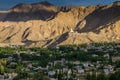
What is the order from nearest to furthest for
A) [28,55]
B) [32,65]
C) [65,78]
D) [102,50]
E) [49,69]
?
[65,78]
[49,69]
[32,65]
[28,55]
[102,50]

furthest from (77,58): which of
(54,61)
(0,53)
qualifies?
(0,53)

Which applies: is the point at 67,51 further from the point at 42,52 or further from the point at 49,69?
the point at 49,69

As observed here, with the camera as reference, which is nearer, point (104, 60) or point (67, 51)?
point (104, 60)

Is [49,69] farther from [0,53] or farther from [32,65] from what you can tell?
[0,53]

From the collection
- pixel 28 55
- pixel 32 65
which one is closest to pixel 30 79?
pixel 32 65

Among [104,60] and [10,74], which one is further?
[104,60]

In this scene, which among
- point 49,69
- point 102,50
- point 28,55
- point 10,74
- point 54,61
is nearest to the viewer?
point 10,74
